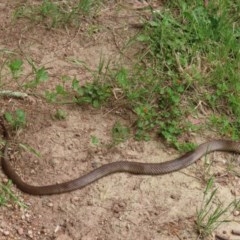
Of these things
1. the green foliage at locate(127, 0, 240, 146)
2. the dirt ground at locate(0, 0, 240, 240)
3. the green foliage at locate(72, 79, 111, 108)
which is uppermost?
the green foliage at locate(127, 0, 240, 146)

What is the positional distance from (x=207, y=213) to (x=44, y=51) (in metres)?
2.21

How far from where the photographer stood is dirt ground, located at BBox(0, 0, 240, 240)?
4273 mm

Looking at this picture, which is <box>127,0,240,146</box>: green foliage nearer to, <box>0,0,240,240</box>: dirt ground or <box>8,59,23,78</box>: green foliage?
<box>0,0,240,240</box>: dirt ground

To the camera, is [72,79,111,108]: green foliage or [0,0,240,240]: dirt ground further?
[72,79,111,108]: green foliage

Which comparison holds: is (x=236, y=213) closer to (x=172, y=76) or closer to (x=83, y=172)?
(x=83, y=172)

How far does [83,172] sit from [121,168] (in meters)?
0.30

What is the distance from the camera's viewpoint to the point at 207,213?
4398mm

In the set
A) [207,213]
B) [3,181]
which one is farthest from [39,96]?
[207,213]

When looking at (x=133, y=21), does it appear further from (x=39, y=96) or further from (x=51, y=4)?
(x=39, y=96)

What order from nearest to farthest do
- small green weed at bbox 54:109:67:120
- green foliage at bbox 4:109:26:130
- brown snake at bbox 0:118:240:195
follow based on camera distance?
brown snake at bbox 0:118:240:195, green foliage at bbox 4:109:26:130, small green weed at bbox 54:109:67:120

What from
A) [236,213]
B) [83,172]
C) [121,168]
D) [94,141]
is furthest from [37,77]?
[236,213]

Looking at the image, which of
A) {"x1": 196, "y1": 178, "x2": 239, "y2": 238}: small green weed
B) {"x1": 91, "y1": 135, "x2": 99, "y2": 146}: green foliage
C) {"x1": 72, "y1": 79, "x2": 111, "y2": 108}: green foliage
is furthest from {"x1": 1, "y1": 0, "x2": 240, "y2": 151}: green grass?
{"x1": 196, "y1": 178, "x2": 239, "y2": 238}: small green weed

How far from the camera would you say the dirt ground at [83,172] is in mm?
4273

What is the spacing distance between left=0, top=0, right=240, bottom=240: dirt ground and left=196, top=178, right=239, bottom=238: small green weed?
5cm
